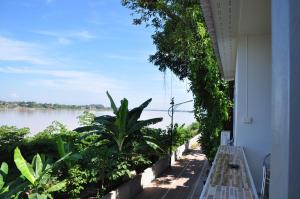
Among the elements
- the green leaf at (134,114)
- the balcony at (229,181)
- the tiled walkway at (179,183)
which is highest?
the green leaf at (134,114)

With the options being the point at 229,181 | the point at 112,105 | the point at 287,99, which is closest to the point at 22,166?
the point at 229,181

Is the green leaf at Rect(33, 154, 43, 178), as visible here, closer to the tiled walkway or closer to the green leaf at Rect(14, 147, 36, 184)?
the green leaf at Rect(14, 147, 36, 184)

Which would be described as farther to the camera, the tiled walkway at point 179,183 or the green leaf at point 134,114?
the green leaf at point 134,114

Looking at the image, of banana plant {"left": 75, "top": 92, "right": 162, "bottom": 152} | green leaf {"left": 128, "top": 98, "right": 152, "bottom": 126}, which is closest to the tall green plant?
banana plant {"left": 75, "top": 92, "right": 162, "bottom": 152}

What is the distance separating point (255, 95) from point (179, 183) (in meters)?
→ 4.74

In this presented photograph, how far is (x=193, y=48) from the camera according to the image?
9.51m

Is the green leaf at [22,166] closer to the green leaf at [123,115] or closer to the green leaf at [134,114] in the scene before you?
the green leaf at [123,115]

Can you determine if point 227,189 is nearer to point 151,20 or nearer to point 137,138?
point 137,138

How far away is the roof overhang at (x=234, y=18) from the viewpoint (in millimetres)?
3273

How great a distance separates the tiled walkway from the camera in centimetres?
764

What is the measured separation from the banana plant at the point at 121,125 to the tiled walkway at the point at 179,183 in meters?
1.14

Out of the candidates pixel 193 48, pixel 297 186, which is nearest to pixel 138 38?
pixel 193 48

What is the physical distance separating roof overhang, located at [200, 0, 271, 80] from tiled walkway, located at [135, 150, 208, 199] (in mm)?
3859

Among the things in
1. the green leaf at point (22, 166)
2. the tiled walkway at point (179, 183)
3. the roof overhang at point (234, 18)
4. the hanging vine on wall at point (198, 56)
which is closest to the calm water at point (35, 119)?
the hanging vine on wall at point (198, 56)
